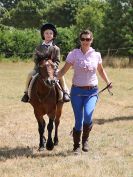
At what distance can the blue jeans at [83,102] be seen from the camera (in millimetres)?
7875

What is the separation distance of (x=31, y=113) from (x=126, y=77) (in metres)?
13.0

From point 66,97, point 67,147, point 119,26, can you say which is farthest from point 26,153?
→ point 119,26

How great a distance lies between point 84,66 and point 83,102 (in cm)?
64

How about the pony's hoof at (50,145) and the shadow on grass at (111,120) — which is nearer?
the pony's hoof at (50,145)

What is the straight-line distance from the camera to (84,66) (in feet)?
25.4

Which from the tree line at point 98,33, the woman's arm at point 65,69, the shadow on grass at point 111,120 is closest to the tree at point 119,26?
the tree line at point 98,33

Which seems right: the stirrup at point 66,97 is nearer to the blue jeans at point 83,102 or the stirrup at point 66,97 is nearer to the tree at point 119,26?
the blue jeans at point 83,102

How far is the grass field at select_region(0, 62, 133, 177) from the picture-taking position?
22.8ft

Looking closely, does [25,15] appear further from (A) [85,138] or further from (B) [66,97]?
(A) [85,138]

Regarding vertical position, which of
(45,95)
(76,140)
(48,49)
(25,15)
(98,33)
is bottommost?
(76,140)

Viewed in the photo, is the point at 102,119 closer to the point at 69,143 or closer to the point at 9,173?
the point at 69,143

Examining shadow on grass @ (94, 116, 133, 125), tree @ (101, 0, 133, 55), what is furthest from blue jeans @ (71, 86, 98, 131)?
tree @ (101, 0, 133, 55)

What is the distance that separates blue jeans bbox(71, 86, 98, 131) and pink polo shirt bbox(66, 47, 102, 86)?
139 millimetres

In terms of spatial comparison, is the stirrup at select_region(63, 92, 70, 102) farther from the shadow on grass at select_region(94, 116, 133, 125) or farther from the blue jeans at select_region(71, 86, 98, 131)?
the shadow on grass at select_region(94, 116, 133, 125)
